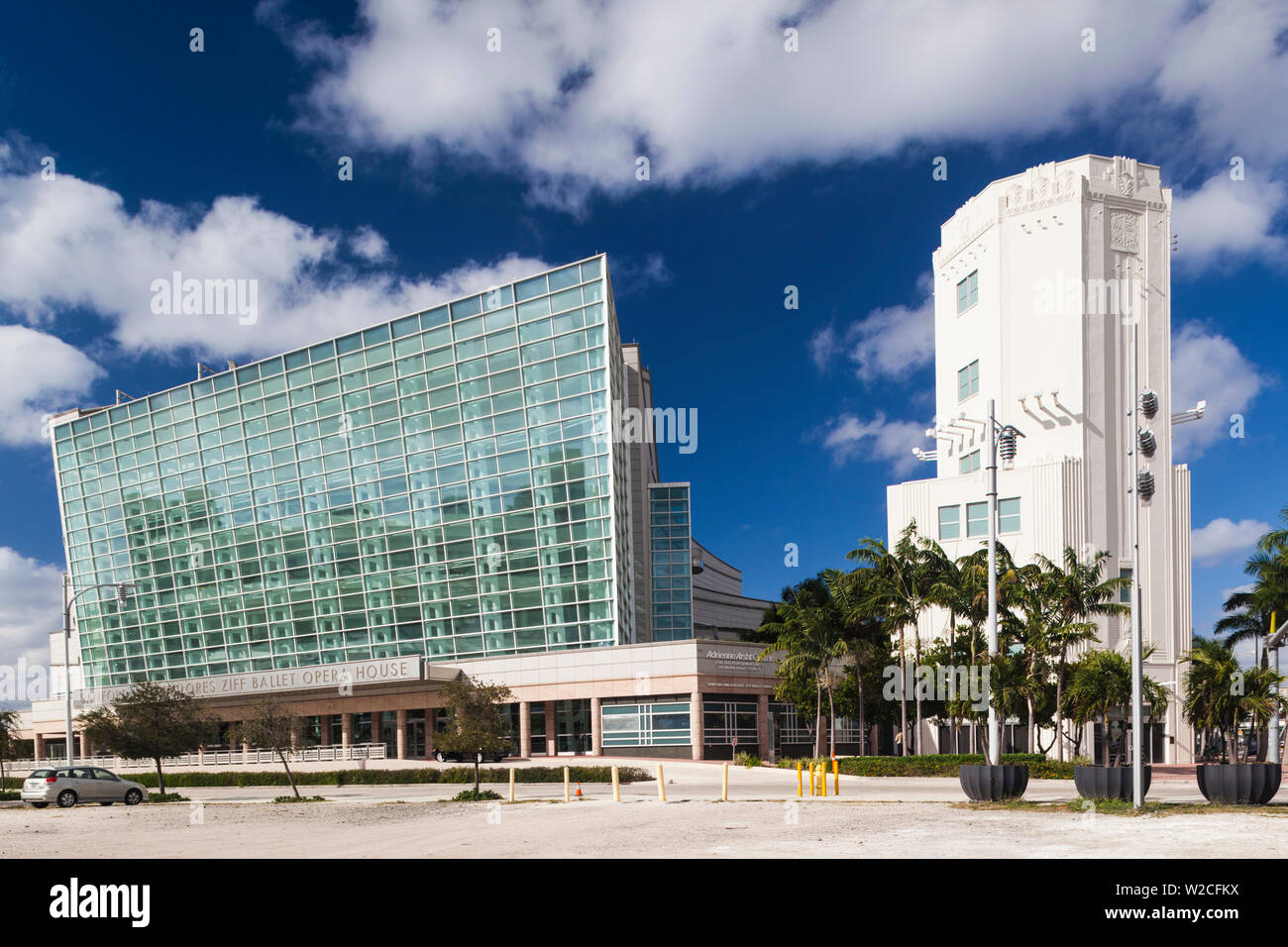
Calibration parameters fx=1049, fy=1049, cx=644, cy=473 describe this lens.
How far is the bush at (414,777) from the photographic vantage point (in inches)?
1594

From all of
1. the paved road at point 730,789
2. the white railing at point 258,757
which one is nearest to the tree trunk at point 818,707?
the paved road at point 730,789

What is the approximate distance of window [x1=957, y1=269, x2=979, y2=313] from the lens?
208 ft

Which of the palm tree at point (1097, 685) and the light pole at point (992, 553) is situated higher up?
the light pole at point (992, 553)

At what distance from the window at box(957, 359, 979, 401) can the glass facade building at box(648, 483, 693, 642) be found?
26.5 metres

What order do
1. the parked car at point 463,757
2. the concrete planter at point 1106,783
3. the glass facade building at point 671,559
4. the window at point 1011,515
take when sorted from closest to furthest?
the concrete planter at point 1106,783 → the parked car at point 463,757 → the window at point 1011,515 → the glass facade building at point 671,559

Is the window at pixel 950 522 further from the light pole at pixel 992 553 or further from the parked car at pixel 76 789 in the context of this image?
the parked car at pixel 76 789

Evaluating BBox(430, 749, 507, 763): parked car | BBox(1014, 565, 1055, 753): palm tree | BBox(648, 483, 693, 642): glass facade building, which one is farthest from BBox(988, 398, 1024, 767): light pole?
BBox(648, 483, 693, 642): glass facade building

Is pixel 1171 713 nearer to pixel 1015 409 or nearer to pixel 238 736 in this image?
pixel 1015 409

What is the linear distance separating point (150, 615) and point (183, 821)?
195 feet

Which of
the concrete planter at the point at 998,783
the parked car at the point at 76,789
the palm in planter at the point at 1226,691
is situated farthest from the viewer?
the palm in planter at the point at 1226,691

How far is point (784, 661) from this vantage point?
4806 cm

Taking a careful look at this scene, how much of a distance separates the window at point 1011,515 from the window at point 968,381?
28.4 ft

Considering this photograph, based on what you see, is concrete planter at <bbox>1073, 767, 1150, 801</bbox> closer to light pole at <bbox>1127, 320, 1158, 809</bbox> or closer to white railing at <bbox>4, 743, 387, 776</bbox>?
→ light pole at <bbox>1127, 320, 1158, 809</bbox>
